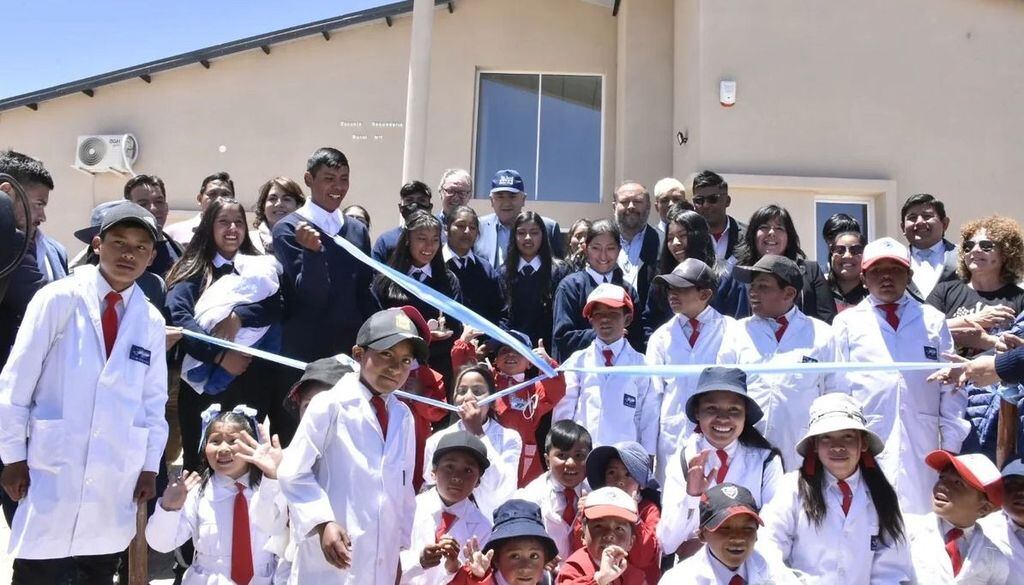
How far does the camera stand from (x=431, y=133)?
41.9 ft

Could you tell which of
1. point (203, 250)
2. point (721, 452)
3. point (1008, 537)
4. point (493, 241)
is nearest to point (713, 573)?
point (721, 452)

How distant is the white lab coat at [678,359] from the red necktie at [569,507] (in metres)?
0.64

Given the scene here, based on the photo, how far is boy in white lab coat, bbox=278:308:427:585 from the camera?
3.44m

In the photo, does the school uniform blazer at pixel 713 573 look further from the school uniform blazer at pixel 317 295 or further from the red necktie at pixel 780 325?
the school uniform blazer at pixel 317 295

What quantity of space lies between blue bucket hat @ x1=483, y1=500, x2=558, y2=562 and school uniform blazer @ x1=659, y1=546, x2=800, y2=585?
573 millimetres

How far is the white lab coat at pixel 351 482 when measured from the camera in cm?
346

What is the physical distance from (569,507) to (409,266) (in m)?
1.97

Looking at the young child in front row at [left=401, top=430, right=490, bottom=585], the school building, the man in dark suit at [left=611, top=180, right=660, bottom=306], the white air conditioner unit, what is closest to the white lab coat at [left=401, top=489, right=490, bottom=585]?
the young child in front row at [left=401, top=430, right=490, bottom=585]

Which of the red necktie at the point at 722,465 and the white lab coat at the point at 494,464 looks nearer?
the red necktie at the point at 722,465

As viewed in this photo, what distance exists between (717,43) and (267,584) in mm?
7907

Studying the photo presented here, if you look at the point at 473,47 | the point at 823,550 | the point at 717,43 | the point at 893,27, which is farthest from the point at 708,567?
the point at 473,47

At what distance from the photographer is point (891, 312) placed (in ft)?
16.1

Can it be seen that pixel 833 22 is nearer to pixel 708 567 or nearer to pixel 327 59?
pixel 327 59

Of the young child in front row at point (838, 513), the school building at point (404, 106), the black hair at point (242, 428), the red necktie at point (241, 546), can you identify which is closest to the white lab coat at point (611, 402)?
the young child in front row at point (838, 513)
